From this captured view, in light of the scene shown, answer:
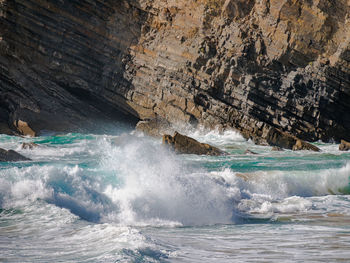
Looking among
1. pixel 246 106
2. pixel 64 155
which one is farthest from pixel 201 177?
pixel 246 106

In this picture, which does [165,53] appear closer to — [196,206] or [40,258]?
[196,206]

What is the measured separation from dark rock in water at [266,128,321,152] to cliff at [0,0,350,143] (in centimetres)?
20

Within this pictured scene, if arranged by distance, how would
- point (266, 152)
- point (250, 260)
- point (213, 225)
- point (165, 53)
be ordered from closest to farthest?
point (250, 260) → point (213, 225) → point (266, 152) → point (165, 53)

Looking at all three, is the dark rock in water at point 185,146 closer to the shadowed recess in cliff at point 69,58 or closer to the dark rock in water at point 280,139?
the dark rock in water at point 280,139

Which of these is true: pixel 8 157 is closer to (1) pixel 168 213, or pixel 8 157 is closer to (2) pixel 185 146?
(2) pixel 185 146

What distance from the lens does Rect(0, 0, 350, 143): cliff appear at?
22891mm

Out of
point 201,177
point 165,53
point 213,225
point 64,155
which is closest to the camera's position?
point 213,225

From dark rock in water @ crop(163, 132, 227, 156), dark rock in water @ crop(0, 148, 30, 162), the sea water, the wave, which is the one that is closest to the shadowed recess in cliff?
dark rock in water @ crop(163, 132, 227, 156)

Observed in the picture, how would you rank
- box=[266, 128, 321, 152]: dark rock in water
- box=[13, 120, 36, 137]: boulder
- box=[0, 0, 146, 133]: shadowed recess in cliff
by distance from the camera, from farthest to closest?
box=[0, 0, 146, 133]: shadowed recess in cliff
box=[13, 120, 36, 137]: boulder
box=[266, 128, 321, 152]: dark rock in water

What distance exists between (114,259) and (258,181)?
7.30m

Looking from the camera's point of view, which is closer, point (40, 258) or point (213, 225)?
point (40, 258)

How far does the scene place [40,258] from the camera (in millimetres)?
5312

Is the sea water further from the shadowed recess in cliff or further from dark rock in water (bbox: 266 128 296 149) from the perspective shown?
the shadowed recess in cliff

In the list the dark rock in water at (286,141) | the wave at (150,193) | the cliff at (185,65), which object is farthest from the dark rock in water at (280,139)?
the wave at (150,193)
